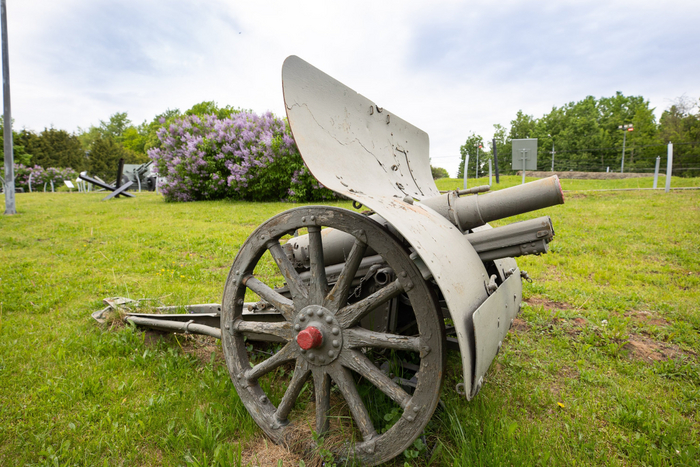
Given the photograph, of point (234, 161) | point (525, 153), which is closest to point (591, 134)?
point (525, 153)

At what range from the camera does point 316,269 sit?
1.93 m

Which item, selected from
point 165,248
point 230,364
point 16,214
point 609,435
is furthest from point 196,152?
point 609,435

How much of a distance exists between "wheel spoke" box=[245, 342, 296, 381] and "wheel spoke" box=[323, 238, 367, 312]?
311 mm

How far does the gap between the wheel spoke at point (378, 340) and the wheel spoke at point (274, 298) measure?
1.09ft

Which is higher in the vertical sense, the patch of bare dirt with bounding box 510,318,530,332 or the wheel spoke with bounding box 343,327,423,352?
the wheel spoke with bounding box 343,327,423,352

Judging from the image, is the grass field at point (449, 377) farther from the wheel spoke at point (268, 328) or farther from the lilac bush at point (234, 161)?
the lilac bush at point (234, 161)

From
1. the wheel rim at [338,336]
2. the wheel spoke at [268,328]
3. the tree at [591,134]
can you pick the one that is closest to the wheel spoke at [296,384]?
the wheel rim at [338,336]

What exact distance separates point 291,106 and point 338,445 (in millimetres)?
1600

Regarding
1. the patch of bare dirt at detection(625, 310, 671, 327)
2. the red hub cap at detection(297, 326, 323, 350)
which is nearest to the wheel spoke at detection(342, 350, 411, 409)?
the red hub cap at detection(297, 326, 323, 350)

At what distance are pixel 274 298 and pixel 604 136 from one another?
51412 millimetres

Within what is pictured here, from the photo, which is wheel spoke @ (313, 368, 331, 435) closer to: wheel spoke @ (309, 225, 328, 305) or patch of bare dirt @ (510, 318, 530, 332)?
wheel spoke @ (309, 225, 328, 305)

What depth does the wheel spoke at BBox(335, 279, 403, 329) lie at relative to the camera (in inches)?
69.8

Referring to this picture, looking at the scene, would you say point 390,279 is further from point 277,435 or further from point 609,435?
point 609,435

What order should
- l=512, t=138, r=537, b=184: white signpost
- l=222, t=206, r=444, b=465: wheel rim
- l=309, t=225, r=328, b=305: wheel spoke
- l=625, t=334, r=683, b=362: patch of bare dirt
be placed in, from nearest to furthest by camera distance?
l=222, t=206, r=444, b=465: wheel rim
l=309, t=225, r=328, b=305: wheel spoke
l=625, t=334, r=683, b=362: patch of bare dirt
l=512, t=138, r=537, b=184: white signpost
